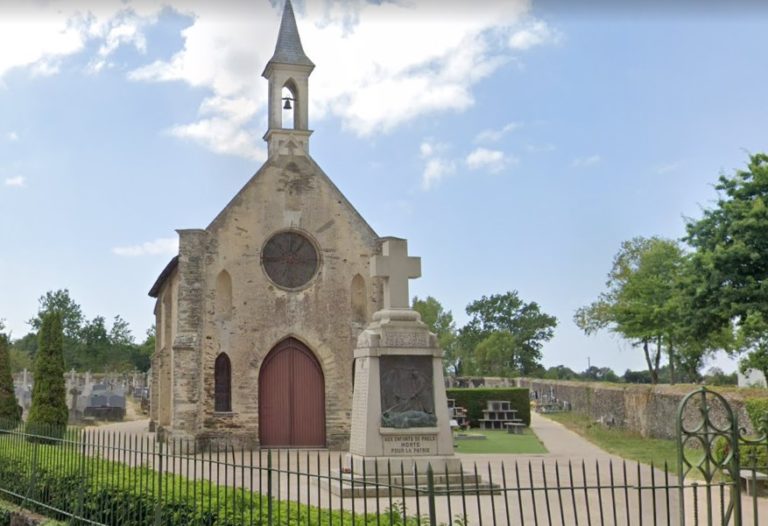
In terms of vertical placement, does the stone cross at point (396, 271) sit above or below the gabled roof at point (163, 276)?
below

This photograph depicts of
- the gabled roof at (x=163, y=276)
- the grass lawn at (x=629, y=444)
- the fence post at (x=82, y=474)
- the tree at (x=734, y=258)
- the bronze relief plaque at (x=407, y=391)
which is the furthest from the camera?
the gabled roof at (x=163, y=276)

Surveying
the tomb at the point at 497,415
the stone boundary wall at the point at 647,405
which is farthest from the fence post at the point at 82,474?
the tomb at the point at 497,415

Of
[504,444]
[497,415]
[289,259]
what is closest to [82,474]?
[289,259]

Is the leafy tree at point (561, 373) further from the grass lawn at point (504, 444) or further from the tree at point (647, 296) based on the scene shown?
the grass lawn at point (504, 444)

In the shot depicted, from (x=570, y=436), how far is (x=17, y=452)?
68.6ft

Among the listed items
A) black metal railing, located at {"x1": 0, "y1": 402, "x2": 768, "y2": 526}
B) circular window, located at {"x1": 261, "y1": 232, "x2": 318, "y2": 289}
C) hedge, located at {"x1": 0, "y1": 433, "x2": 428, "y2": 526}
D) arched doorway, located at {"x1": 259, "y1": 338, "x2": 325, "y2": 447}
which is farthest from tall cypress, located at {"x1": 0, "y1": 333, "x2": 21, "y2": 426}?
hedge, located at {"x1": 0, "y1": 433, "x2": 428, "y2": 526}

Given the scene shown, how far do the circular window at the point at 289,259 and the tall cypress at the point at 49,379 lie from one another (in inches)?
259

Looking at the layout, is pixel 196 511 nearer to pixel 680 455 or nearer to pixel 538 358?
pixel 680 455

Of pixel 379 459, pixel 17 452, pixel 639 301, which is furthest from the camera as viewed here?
pixel 639 301

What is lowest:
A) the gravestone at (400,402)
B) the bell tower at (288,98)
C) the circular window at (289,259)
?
the gravestone at (400,402)

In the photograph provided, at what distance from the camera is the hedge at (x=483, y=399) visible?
33875 mm

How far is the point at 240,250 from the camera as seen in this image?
78.8 ft

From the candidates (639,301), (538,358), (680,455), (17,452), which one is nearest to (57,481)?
(17,452)

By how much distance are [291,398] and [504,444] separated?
7.03m
